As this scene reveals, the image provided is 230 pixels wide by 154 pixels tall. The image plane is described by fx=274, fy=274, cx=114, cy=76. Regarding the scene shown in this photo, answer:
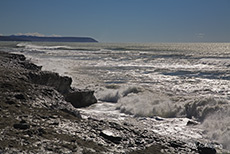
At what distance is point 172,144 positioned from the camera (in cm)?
601

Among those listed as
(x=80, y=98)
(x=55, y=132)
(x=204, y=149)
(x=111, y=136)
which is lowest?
(x=80, y=98)

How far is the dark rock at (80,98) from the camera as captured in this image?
1296 cm

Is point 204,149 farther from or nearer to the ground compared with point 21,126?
nearer to the ground

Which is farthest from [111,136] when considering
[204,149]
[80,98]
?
[80,98]

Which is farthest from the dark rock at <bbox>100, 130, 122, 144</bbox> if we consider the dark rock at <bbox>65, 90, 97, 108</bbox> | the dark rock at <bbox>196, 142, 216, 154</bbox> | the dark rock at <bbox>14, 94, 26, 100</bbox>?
the dark rock at <bbox>65, 90, 97, 108</bbox>

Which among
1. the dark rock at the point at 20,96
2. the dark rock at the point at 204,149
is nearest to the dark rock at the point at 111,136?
the dark rock at the point at 204,149

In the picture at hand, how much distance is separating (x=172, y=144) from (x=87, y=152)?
2105 millimetres

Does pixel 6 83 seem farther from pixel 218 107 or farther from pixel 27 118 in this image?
pixel 218 107

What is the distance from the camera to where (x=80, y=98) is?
13.4 metres

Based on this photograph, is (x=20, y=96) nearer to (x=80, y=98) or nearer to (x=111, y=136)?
(x=111, y=136)

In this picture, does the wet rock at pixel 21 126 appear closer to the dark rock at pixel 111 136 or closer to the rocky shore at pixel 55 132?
the rocky shore at pixel 55 132

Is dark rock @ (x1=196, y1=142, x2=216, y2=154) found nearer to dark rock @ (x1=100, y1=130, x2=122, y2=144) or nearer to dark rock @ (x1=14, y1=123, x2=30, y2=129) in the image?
dark rock @ (x1=100, y1=130, x2=122, y2=144)

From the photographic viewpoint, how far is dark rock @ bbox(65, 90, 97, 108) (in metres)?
13.0

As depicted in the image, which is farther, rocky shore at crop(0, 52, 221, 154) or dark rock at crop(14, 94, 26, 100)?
dark rock at crop(14, 94, 26, 100)
